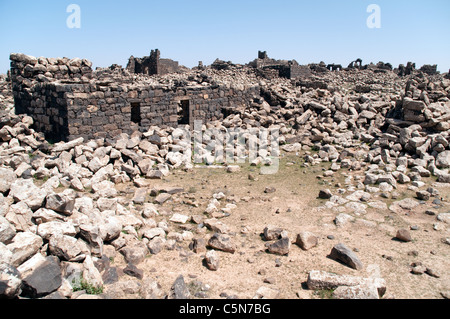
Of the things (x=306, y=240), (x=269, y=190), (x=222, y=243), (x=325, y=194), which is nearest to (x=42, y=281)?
(x=222, y=243)

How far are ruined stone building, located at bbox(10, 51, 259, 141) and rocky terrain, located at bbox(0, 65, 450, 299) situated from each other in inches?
21.0

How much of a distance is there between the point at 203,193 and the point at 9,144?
5.93 meters

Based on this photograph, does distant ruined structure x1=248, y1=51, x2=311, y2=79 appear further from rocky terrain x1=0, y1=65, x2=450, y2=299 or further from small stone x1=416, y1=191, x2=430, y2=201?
small stone x1=416, y1=191, x2=430, y2=201

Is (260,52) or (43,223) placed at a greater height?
(260,52)

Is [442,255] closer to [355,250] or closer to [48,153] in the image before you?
→ [355,250]

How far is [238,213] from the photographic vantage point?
24.2 feet

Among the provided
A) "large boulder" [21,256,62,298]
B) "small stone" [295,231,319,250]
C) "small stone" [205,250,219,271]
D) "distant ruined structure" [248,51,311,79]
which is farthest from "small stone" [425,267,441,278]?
"distant ruined structure" [248,51,311,79]

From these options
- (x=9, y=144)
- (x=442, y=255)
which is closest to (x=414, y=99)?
(x=442, y=255)

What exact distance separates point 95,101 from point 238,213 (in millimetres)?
6220

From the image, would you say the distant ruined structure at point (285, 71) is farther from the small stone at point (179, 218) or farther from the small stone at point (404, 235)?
the small stone at point (404, 235)

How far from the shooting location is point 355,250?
578 centimetres

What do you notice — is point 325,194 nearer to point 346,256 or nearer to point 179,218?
point 346,256

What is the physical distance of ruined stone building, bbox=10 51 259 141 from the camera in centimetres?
1032

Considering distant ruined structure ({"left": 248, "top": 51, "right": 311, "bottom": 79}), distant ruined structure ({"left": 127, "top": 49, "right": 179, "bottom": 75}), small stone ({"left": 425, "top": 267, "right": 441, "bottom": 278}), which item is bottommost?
small stone ({"left": 425, "top": 267, "right": 441, "bottom": 278})
